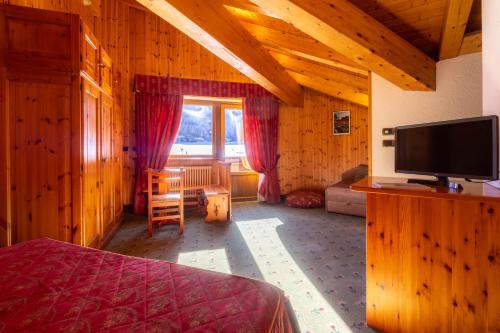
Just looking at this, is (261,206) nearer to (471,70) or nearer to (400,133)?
→ (400,133)

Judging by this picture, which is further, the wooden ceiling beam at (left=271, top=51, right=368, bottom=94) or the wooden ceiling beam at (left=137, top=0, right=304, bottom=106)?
the wooden ceiling beam at (left=271, top=51, right=368, bottom=94)

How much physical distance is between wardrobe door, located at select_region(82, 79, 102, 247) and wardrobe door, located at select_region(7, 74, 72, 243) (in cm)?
14

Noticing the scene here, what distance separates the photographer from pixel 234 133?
514 centimetres

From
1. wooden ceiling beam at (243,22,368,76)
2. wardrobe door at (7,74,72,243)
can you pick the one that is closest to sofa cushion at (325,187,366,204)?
wooden ceiling beam at (243,22,368,76)

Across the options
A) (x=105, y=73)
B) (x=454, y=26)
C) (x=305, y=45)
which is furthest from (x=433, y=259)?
(x=105, y=73)

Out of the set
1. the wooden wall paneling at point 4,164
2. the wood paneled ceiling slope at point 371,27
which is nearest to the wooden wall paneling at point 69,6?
the wooden wall paneling at point 4,164

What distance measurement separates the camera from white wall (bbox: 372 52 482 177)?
2.00m

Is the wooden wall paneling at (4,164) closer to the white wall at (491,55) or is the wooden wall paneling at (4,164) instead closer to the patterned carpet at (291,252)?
the patterned carpet at (291,252)

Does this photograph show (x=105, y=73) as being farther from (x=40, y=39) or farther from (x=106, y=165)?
(x=106, y=165)

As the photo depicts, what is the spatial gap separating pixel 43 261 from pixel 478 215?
2087 mm

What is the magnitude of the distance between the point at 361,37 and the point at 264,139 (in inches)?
125

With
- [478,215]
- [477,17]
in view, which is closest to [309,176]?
[477,17]

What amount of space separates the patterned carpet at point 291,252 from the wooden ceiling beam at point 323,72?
7.09 feet

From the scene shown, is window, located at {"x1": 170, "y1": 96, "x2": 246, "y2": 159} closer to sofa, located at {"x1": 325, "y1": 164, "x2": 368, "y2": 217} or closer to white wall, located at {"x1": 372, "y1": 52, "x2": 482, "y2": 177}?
sofa, located at {"x1": 325, "y1": 164, "x2": 368, "y2": 217}
